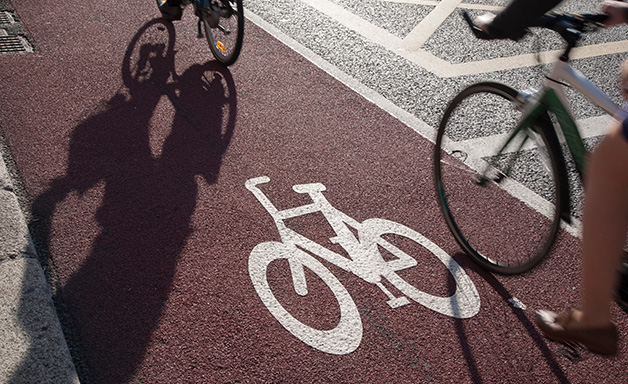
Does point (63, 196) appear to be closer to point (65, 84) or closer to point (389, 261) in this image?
point (65, 84)

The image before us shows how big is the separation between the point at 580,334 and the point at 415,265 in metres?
1.22

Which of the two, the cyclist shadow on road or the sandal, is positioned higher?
the sandal

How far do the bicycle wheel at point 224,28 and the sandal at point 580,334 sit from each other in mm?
3837

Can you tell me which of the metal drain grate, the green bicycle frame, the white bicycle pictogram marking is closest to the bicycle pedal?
the white bicycle pictogram marking

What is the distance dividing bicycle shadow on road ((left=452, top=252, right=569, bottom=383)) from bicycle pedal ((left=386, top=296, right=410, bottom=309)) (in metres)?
0.30

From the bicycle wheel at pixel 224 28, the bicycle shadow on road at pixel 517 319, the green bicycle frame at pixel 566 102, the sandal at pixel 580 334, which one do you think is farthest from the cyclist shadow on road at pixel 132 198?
the green bicycle frame at pixel 566 102

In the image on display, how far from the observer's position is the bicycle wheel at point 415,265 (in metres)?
3.37

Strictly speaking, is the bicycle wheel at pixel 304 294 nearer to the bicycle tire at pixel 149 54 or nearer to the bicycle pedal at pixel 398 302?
the bicycle pedal at pixel 398 302

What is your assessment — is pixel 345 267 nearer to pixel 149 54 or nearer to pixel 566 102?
pixel 566 102

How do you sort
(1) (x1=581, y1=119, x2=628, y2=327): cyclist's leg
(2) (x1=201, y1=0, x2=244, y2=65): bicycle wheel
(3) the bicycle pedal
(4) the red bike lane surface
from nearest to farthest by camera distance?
(1) (x1=581, y1=119, x2=628, y2=327): cyclist's leg, (4) the red bike lane surface, (3) the bicycle pedal, (2) (x1=201, y1=0, x2=244, y2=65): bicycle wheel

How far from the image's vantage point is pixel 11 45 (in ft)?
19.4

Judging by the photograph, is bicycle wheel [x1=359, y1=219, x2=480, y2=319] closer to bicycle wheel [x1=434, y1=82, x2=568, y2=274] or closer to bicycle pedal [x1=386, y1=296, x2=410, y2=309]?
bicycle pedal [x1=386, y1=296, x2=410, y2=309]

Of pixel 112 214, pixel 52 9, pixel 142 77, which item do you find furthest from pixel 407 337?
pixel 52 9

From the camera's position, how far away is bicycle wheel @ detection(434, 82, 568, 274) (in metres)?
3.15
